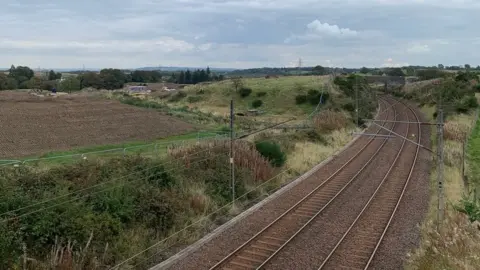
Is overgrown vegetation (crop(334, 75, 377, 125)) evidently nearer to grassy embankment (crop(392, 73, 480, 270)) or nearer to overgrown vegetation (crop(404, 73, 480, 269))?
grassy embankment (crop(392, 73, 480, 270))

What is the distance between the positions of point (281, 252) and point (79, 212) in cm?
697

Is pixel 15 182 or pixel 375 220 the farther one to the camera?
pixel 375 220

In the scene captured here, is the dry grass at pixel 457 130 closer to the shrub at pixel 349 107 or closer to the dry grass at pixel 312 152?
the dry grass at pixel 312 152

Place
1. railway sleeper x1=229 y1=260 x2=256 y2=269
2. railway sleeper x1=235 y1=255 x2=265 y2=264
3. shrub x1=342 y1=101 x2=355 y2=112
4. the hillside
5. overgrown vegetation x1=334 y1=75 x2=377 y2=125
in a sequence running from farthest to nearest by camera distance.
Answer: the hillside < shrub x1=342 y1=101 x2=355 y2=112 < overgrown vegetation x1=334 y1=75 x2=377 y2=125 < railway sleeper x1=235 y1=255 x2=265 y2=264 < railway sleeper x1=229 y1=260 x2=256 y2=269

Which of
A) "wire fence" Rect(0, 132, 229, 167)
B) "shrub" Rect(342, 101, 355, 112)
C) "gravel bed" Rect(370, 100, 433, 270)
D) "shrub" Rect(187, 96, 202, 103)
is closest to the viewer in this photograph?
"gravel bed" Rect(370, 100, 433, 270)

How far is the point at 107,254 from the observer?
1569 centimetres

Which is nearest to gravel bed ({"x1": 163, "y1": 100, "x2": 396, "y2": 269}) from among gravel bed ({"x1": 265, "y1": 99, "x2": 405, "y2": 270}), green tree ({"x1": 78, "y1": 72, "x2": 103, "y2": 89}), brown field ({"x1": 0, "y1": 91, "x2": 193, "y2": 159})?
gravel bed ({"x1": 265, "y1": 99, "x2": 405, "y2": 270})

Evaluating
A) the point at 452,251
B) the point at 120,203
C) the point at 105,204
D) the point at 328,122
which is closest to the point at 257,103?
the point at 328,122

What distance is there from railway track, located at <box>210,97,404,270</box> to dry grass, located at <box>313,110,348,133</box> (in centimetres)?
1452

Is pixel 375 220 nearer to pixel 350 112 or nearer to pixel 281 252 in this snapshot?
pixel 281 252

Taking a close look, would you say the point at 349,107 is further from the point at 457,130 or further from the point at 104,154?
the point at 104,154

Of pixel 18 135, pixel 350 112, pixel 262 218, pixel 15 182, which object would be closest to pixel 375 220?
pixel 262 218

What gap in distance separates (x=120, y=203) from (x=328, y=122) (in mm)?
35535

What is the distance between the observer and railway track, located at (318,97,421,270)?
644 inches
